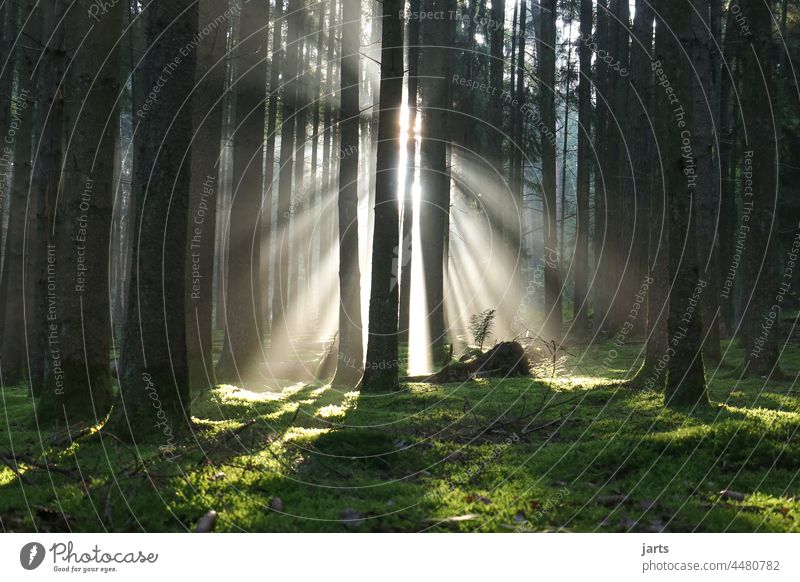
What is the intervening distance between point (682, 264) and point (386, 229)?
19.5 ft

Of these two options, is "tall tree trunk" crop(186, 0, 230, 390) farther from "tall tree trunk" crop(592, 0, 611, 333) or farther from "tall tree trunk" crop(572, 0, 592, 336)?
"tall tree trunk" crop(592, 0, 611, 333)

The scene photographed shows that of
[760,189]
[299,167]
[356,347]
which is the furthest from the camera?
[299,167]

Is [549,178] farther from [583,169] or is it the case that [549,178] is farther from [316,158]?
[316,158]

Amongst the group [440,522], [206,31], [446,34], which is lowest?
[440,522]

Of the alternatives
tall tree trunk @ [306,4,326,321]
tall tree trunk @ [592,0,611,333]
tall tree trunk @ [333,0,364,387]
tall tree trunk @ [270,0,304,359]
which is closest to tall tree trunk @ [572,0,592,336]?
tall tree trunk @ [592,0,611,333]

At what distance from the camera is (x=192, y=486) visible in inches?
274

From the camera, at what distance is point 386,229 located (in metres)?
15.1

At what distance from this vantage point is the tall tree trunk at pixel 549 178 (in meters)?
26.8

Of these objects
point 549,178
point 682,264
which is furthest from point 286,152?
point 682,264

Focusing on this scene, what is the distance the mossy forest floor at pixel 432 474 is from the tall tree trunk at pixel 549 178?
14.9 metres

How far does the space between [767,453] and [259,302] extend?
20.0m

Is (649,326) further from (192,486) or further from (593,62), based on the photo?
(593,62)

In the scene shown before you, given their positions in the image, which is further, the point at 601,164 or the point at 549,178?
the point at 601,164
